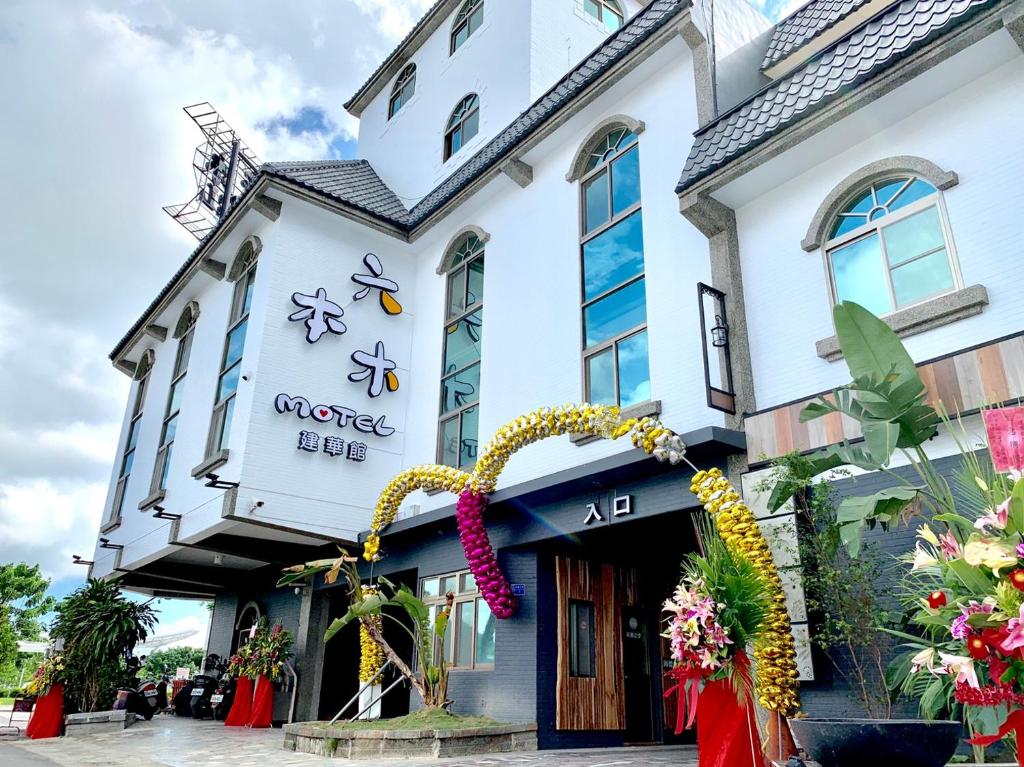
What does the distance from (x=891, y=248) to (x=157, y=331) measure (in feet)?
55.0

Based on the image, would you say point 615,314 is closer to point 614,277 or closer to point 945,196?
point 614,277

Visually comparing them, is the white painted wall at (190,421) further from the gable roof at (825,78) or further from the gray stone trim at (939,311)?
the gray stone trim at (939,311)

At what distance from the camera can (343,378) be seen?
12961mm

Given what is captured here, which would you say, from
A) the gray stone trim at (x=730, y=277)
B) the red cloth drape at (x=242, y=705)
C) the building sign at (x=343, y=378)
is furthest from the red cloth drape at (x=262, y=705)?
the gray stone trim at (x=730, y=277)

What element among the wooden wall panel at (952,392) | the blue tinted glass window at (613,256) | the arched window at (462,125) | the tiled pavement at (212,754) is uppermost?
the arched window at (462,125)

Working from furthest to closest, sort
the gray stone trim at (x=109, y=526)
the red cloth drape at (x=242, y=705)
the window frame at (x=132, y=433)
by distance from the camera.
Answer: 1. the window frame at (x=132, y=433)
2. the gray stone trim at (x=109, y=526)
3. the red cloth drape at (x=242, y=705)

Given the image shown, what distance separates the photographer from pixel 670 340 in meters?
8.96

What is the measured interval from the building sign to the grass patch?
170 inches

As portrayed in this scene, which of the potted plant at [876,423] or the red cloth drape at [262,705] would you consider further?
the red cloth drape at [262,705]

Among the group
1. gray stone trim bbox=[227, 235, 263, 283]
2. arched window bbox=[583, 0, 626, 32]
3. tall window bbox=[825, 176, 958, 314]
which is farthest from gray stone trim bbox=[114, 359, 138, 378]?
tall window bbox=[825, 176, 958, 314]

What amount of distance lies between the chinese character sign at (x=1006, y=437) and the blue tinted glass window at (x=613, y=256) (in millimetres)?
6022

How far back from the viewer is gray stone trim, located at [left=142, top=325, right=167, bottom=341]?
61.5 ft

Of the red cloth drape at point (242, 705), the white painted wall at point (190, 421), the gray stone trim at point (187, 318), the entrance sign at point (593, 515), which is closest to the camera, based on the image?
the entrance sign at point (593, 515)

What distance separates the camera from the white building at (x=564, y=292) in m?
7.12
